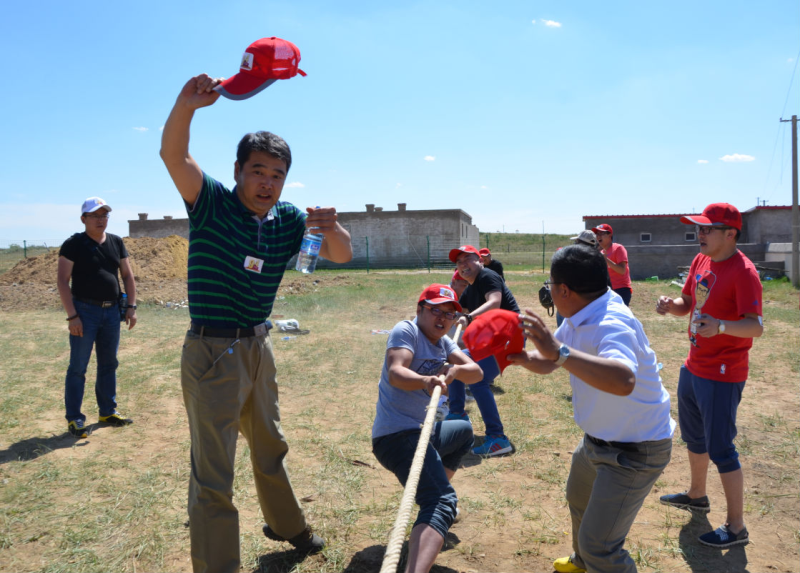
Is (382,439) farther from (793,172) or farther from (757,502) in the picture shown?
(793,172)

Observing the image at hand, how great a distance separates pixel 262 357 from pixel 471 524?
76.2 inches

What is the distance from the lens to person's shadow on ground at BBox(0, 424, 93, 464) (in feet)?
15.8

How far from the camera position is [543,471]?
4.58 metres

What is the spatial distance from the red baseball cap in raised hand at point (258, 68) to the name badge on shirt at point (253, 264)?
796mm

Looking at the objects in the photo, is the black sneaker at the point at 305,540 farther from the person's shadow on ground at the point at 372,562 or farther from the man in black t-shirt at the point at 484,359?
Result: the man in black t-shirt at the point at 484,359

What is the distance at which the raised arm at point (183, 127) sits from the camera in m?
2.44

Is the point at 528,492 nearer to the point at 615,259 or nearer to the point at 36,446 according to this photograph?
the point at 615,259

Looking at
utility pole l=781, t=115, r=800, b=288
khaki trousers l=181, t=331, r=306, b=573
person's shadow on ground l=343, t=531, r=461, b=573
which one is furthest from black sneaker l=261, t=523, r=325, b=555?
utility pole l=781, t=115, r=800, b=288

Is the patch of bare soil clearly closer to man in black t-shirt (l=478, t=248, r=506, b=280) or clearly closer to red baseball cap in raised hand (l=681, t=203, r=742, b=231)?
man in black t-shirt (l=478, t=248, r=506, b=280)

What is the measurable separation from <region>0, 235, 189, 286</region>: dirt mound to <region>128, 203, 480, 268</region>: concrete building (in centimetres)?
1303

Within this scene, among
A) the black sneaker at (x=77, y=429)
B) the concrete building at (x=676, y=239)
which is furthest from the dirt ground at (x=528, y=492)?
the concrete building at (x=676, y=239)

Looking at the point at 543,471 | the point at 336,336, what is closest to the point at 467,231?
the point at 336,336

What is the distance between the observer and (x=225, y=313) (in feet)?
9.15

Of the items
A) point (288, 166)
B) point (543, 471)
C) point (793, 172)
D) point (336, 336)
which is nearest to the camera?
point (288, 166)
